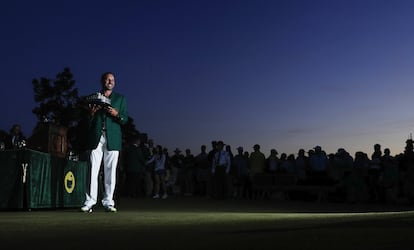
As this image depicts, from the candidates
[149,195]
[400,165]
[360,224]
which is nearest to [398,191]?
[400,165]

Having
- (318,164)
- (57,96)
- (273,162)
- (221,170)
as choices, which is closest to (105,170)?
(221,170)

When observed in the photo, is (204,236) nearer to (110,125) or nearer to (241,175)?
(110,125)

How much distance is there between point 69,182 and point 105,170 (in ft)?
6.40

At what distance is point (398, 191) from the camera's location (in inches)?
627

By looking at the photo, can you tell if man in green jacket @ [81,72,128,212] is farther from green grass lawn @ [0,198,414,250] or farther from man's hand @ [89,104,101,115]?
green grass lawn @ [0,198,414,250]

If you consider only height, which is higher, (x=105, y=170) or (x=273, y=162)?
(x=273, y=162)

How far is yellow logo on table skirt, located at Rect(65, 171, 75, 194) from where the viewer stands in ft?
30.6

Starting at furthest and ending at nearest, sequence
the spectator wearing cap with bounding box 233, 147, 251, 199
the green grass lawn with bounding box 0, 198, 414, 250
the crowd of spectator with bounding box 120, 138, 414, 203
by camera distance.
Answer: the spectator wearing cap with bounding box 233, 147, 251, 199, the crowd of spectator with bounding box 120, 138, 414, 203, the green grass lawn with bounding box 0, 198, 414, 250

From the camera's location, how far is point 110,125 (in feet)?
25.0

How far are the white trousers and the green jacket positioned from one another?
0.34ft

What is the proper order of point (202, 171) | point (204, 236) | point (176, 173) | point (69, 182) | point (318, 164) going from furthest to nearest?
point (176, 173)
point (202, 171)
point (318, 164)
point (69, 182)
point (204, 236)

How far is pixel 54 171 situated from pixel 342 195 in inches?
420

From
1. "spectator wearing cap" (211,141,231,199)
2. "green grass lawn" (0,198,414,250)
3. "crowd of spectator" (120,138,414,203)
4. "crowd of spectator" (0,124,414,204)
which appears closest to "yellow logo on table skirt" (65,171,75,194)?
"green grass lawn" (0,198,414,250)

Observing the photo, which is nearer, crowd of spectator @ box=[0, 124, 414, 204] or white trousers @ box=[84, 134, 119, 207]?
white trousers @ box=[84, 134, 119, 207]
